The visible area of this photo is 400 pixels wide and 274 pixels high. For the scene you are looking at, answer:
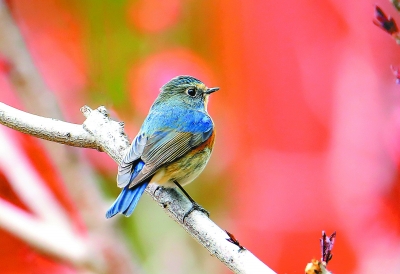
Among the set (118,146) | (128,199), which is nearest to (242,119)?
(118,146)

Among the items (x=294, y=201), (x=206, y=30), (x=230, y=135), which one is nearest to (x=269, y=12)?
(x=206, y=30)

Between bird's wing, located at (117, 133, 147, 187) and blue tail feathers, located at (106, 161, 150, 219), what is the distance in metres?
0.01

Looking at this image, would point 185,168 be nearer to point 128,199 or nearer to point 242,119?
point 128,199

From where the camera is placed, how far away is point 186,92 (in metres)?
A: 2.22

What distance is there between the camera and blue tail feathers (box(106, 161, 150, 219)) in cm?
152

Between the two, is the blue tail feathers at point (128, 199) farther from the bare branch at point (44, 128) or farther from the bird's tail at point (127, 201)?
the bare branch at point (44, 128)

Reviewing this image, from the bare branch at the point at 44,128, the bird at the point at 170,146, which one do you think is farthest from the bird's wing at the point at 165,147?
the bare branch at the point at 44,128

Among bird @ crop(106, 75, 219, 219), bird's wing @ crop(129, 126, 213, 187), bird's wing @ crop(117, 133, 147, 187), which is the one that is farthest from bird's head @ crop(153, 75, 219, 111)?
bird's wing @ crop(117, 133, 147, 187)

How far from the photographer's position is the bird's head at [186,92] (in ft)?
7.23

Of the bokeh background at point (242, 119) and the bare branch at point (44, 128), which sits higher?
the bokeh background at point (242, 119)

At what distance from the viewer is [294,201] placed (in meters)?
2.39

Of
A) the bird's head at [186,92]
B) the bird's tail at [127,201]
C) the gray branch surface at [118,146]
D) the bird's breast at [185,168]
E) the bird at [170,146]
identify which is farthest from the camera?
the bird's head at [186,92]

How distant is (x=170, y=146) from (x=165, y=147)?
25 millimetres

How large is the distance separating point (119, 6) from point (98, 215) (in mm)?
1198
